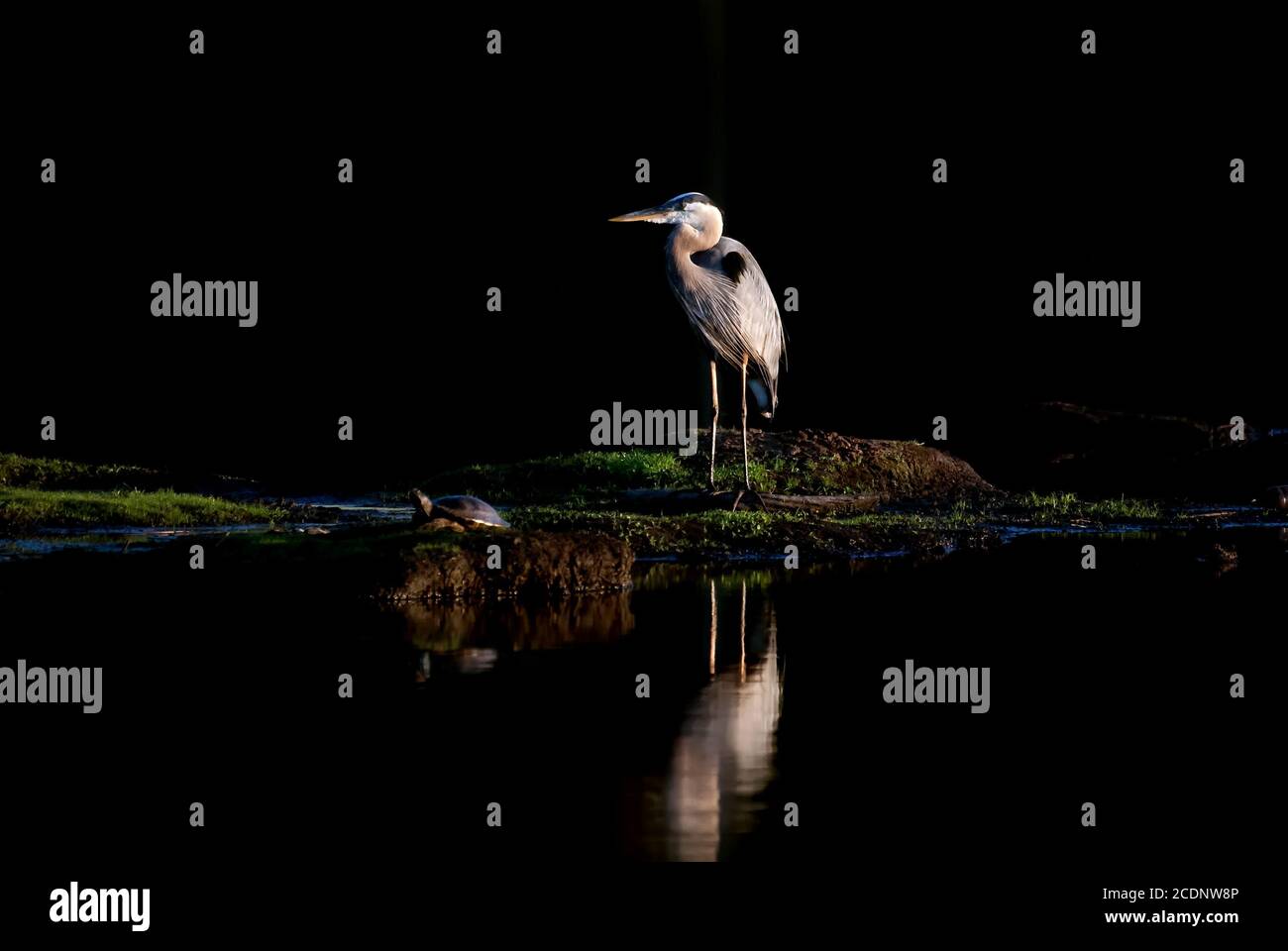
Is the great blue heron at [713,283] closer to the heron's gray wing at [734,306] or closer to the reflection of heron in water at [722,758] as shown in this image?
the heron's gray wing at [734,306]

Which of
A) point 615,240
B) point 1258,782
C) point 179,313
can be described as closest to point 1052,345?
point 615,240

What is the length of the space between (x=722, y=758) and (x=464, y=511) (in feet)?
17.3

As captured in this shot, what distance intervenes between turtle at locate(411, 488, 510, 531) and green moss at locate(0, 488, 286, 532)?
2540 millimetres

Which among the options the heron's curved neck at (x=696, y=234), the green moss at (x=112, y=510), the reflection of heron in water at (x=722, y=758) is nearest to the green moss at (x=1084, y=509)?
the heron's curved neck at (x=696, y=234)

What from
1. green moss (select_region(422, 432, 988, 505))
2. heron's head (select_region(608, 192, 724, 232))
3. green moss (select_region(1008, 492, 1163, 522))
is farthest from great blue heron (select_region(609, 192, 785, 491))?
green moss (select_region(1008, 492, 1163, 522))

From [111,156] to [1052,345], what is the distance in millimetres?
11891

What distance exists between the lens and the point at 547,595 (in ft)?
29.5

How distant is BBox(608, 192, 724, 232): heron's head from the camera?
13047 mm

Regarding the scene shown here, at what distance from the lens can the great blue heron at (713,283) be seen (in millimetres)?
13008

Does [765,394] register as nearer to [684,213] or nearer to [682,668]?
[684,213]

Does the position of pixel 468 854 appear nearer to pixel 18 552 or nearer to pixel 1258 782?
pixel 1258 782

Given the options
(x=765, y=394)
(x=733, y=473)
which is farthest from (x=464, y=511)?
(x=765, y=394)

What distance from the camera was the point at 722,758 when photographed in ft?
17.2

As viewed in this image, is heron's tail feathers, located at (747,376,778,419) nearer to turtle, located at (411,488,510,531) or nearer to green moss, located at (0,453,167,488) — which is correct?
turtle, located at (411,488,510,531)
